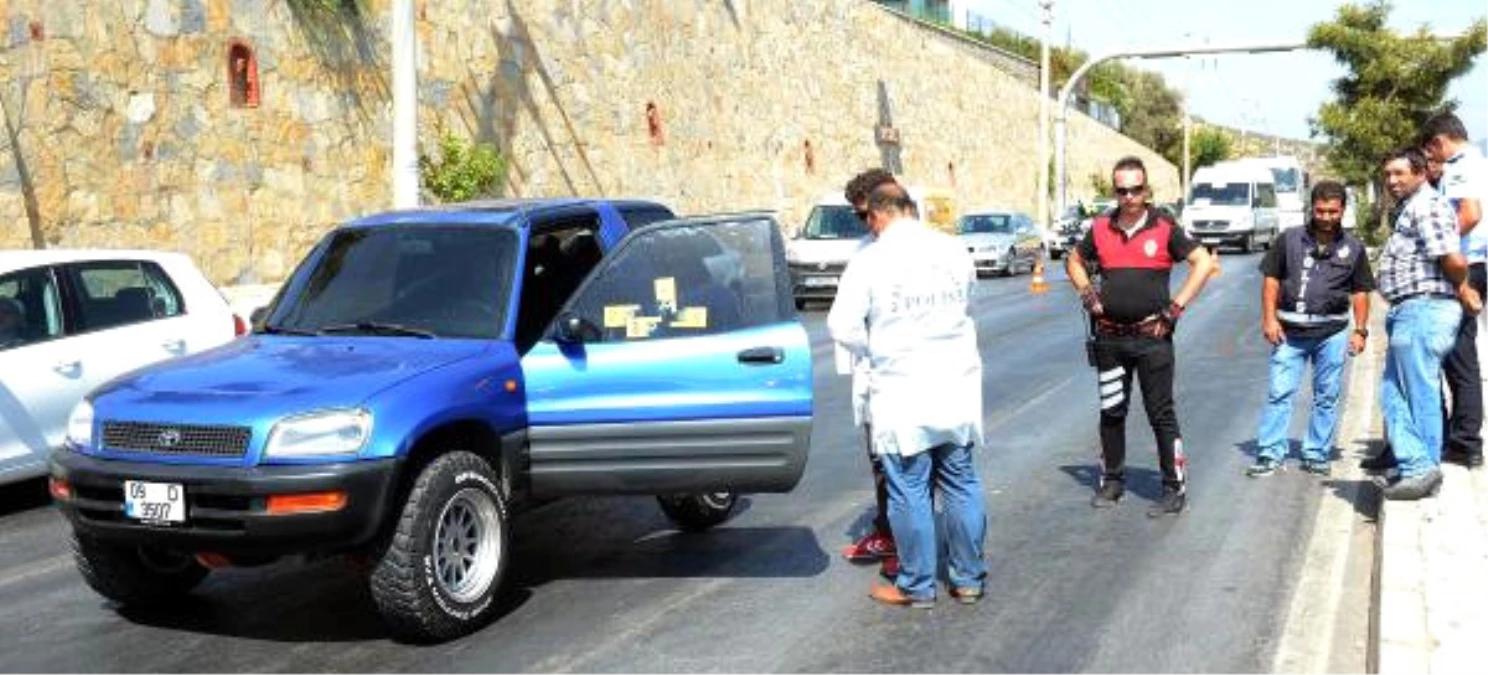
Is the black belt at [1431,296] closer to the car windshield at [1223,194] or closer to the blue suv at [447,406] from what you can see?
the blue suv at [447,406]

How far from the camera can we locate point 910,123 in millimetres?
45625

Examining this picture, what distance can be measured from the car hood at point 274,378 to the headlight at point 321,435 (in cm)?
4

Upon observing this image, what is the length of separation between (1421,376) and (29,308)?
25.5 feet

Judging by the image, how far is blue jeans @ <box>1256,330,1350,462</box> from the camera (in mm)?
8438

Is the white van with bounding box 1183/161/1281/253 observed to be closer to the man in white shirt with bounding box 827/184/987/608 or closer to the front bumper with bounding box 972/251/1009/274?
the front bumper with bounding box 972/251/1009/274

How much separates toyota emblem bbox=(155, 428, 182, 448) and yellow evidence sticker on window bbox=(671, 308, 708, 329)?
6.70 feet

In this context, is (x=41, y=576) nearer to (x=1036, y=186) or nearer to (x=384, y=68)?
(x=384, y=68)

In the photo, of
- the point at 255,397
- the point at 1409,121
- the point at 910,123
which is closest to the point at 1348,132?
the point at 1409,121

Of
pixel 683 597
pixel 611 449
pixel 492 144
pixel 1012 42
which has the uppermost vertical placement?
pixel 1012 42

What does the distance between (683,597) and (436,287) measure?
67.5 inches

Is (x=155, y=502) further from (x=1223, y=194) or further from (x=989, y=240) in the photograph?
(x=1223, y=194)

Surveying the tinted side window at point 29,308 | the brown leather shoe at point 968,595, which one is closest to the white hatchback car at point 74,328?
the tinted side window at point 29,308

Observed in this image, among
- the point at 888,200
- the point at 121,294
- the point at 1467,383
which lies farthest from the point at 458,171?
the point at 888,200

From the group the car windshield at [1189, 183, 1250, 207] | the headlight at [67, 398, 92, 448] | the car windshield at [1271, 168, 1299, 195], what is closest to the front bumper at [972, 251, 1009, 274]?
the car windshield at [1189, 183, 1250, 207]
